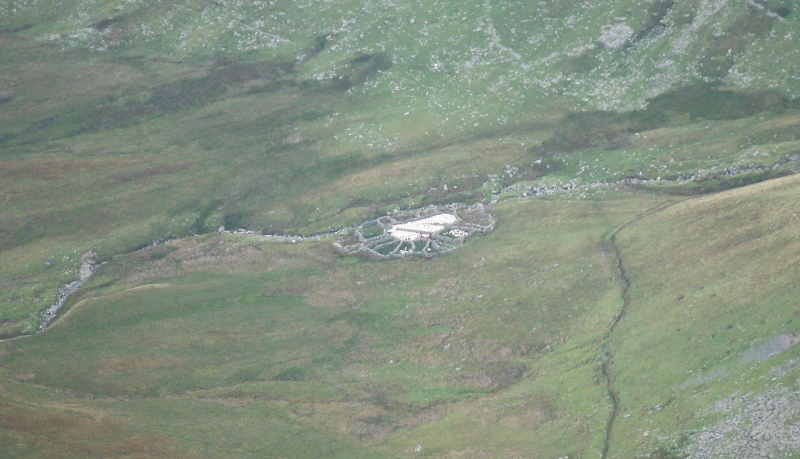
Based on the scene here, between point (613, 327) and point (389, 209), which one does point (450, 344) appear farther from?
point (389, 209)

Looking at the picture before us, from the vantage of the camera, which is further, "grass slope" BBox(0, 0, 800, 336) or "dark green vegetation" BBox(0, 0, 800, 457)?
"grass slope" BBox(0, 0, 800, 336)

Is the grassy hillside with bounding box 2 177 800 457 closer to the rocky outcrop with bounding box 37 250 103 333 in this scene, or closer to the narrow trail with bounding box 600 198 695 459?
the narrow trail with bounding box 600 198 695 459

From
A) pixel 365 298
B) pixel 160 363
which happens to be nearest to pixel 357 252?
pixel 365 298

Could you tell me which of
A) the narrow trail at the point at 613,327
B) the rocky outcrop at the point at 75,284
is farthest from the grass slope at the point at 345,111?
the narrow trail at the point at 613,327

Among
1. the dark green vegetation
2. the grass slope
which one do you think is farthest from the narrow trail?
the grass slope

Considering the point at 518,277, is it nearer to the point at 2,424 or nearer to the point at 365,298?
the point at 365,298

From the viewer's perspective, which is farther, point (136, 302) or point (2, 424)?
point (136, 302)
